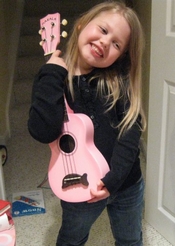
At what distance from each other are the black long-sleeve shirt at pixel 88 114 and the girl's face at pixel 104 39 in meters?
0.07

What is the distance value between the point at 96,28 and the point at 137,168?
1.52 ft

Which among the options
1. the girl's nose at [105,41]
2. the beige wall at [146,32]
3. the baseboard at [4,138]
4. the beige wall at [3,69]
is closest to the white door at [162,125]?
the girl's nose at [105,41]

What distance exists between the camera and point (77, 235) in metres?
1.15

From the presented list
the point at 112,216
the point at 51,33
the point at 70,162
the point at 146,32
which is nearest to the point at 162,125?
the point at 112,216

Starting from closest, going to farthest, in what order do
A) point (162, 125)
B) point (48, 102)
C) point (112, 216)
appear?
point (48, 102), point (112, 216), point (162, 125)

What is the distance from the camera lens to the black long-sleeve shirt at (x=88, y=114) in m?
0.94

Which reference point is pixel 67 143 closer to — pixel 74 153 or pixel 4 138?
pixel 74 153

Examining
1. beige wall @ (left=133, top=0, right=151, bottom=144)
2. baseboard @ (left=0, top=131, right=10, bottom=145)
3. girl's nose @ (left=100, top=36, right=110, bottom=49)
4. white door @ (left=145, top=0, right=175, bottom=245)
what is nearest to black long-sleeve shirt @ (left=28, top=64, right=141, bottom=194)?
girl's nose @ (left=100, top=36, right=110, bottom=49)

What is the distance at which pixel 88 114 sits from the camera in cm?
103

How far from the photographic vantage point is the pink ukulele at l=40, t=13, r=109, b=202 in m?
1.00

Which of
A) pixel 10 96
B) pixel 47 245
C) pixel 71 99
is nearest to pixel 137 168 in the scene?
pixel 71 99

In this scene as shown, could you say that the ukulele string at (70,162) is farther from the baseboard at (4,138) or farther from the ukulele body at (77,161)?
the baseboard at (4,138)

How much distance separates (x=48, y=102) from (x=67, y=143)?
169 millimetres

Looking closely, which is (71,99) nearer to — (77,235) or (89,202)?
(89,202)
